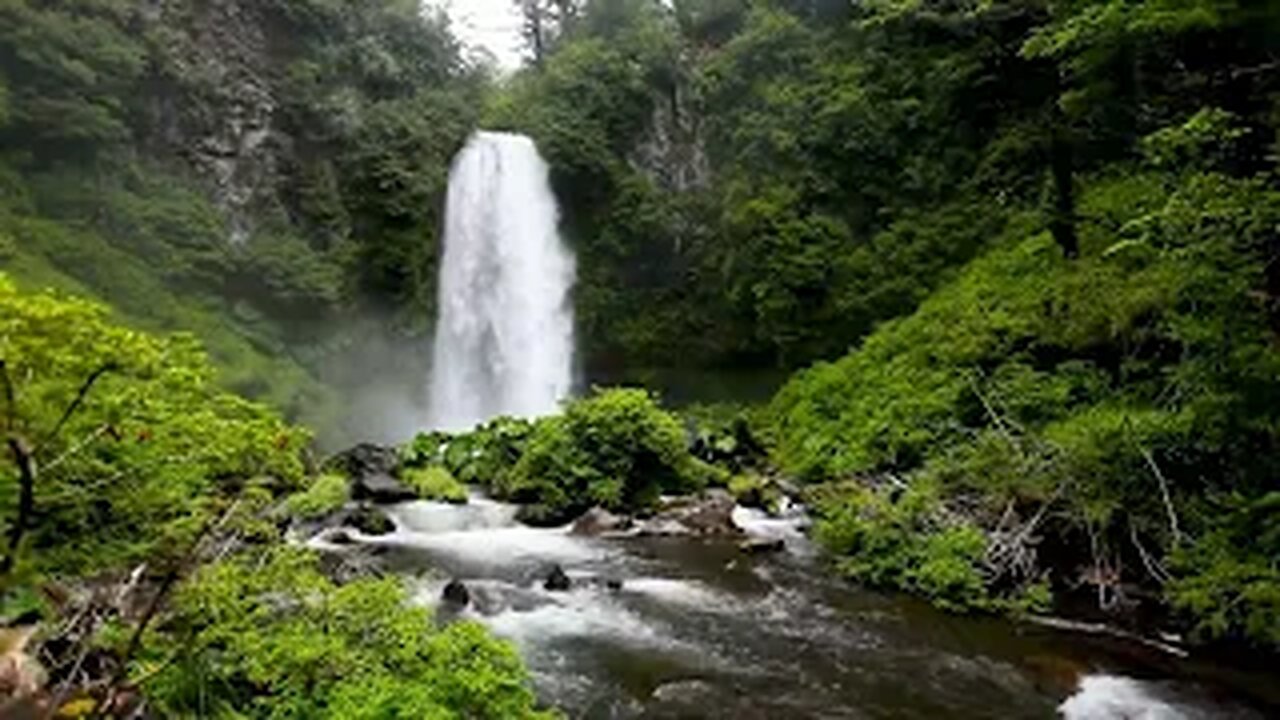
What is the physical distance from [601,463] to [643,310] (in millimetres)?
10710

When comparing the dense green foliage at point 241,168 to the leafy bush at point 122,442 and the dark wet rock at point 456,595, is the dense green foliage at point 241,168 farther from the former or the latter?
the leafy bush at point 122,442

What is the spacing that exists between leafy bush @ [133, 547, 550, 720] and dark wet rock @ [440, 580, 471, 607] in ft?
15.2

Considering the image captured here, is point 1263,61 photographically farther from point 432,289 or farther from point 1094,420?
point 432,289

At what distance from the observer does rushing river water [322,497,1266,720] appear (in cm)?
841

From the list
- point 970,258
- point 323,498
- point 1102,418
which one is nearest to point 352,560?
point 323,498

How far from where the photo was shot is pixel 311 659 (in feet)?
19.5

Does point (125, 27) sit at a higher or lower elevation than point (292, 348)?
higher

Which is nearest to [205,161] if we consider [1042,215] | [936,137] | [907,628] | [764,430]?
[764,430]

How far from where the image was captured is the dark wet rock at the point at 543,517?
1612 centimetres

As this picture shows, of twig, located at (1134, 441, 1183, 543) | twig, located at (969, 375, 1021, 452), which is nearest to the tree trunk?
twig, located at (969, 375, 1021, 452)

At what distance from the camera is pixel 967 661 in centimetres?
952

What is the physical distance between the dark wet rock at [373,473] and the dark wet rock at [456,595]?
6.30 m

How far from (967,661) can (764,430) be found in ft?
40.7

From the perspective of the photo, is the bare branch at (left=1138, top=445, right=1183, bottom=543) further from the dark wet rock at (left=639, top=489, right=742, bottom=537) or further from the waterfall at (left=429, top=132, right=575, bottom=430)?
the waterfall at (left=429, top=132, right=575, bottom=430)
